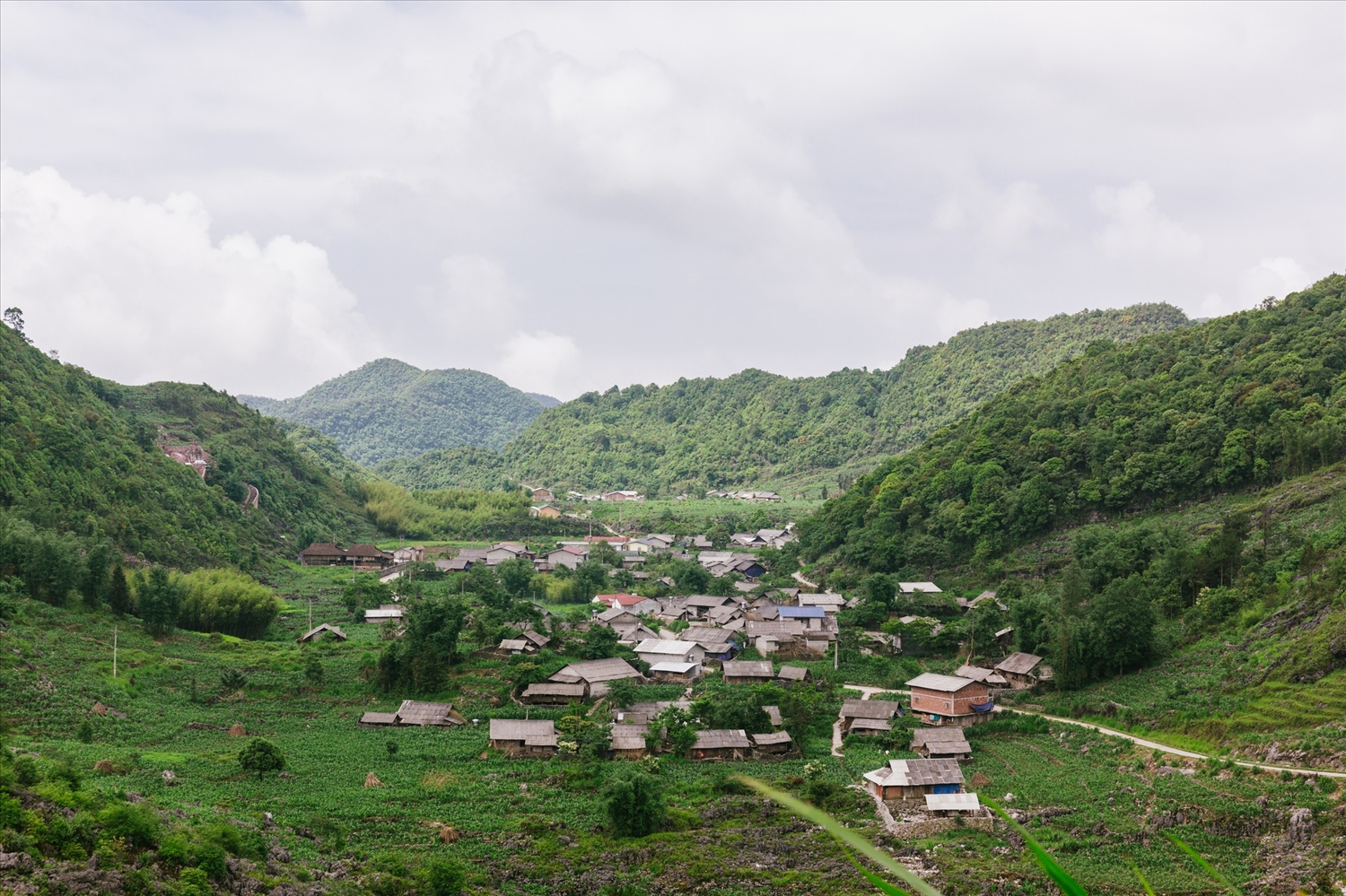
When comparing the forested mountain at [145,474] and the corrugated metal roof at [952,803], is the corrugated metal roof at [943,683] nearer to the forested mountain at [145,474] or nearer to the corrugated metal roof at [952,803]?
the corrugated metal roof at [952,803]

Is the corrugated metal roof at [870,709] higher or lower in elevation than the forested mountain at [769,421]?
lower

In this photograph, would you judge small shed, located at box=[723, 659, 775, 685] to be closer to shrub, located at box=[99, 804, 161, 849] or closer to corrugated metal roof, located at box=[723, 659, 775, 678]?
corrugated metal roof, located at box=[723, 659, 775, 678]

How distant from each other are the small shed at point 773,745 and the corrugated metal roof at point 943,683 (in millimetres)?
6106

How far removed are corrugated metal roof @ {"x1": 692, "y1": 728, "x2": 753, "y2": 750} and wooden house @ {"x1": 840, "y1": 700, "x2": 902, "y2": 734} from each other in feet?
14.5

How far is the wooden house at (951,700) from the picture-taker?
35531 millimetres

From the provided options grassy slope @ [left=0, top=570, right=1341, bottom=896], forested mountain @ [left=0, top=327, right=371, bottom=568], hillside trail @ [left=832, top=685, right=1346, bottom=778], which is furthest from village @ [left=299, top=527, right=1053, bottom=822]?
forested mountain @ [left=0, top=327, right=371, bottom=568]

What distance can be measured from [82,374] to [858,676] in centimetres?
6702

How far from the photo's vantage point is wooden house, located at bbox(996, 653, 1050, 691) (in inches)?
1558

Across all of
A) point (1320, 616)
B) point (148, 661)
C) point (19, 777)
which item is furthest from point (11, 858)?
point (1320, 616)

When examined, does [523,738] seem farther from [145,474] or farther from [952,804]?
[145,474]

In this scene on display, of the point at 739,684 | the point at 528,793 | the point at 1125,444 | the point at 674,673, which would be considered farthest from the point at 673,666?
the point at 1125,444

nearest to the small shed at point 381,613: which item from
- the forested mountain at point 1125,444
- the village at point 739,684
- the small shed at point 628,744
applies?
the village at point 739,684

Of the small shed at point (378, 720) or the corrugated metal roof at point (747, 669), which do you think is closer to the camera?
the small shed at point (378, 720)

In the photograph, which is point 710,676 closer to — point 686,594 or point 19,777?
point 686,594
